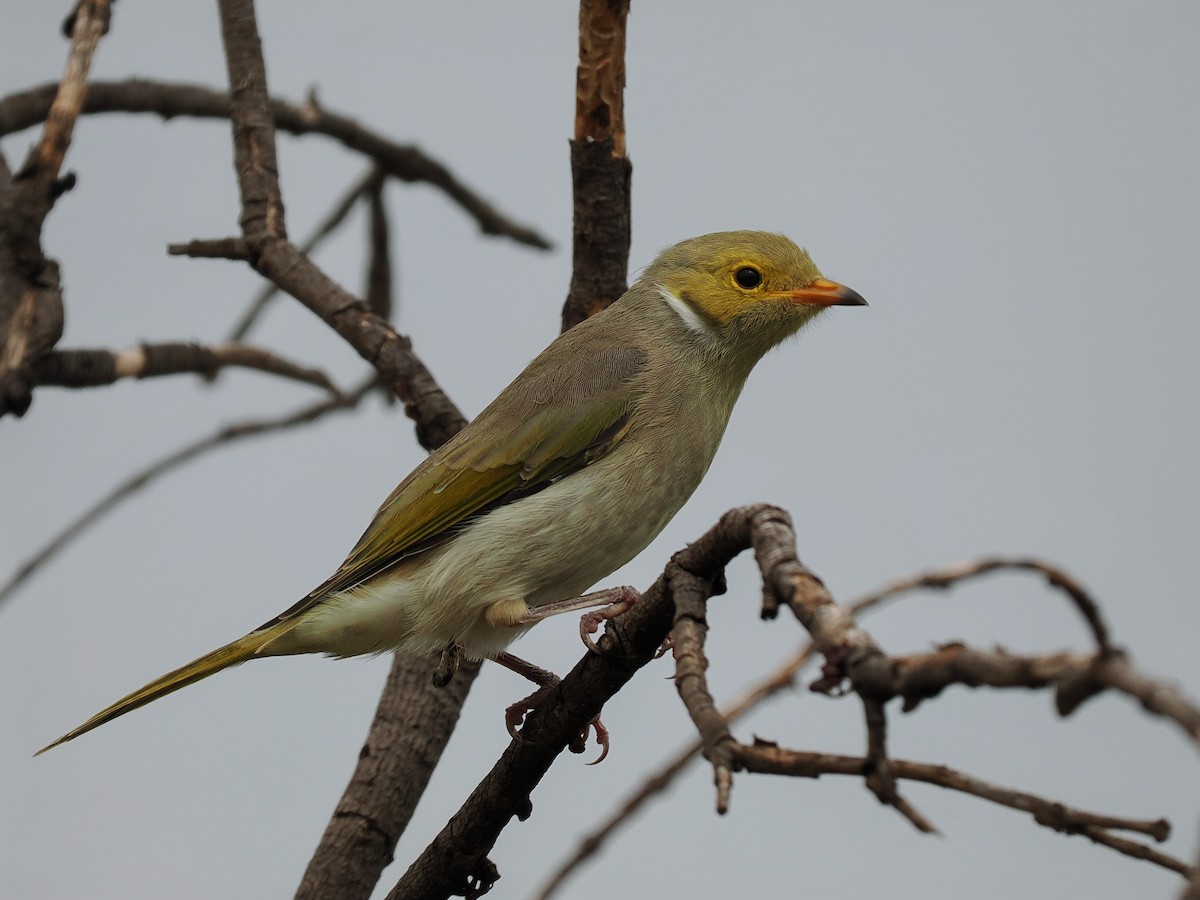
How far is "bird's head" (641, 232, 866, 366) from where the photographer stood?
555 centimetres

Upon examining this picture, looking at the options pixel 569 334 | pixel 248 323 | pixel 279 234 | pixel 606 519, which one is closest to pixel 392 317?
pixel 248 323

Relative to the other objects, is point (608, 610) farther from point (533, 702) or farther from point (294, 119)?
point (294, 119)

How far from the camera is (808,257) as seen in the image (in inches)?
226

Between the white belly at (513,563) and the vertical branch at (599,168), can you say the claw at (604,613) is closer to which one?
the white belly at (513,563)

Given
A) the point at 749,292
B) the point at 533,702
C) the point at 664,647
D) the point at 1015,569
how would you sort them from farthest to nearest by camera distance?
the point at 749,292, the point at 533,702, the point at 664,647, the point at 1015,569

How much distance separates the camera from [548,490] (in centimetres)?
491

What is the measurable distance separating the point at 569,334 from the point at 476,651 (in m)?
1.47

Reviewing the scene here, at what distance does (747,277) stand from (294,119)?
119 inches

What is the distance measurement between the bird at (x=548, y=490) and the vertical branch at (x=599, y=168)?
0.60 metres

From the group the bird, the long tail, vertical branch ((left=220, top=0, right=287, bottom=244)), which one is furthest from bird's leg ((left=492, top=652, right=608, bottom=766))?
vertical branch ((left=220, top=0, right=287, bottom=244))

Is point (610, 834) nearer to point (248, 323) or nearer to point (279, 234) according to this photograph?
point (279, 234)

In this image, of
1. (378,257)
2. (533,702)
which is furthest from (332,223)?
(533,702)

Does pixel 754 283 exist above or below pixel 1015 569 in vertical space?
above

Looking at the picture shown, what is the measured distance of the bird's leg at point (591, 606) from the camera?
399cm
